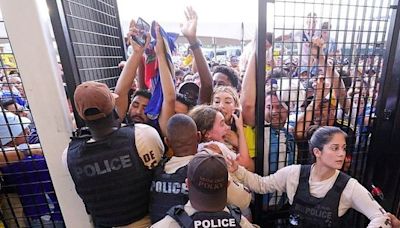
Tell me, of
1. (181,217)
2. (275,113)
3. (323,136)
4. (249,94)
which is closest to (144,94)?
(249,94)

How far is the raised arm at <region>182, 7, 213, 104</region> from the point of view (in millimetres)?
1250

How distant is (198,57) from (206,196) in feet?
2.66

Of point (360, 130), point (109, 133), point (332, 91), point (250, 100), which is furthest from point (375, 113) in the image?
point (109, 133)

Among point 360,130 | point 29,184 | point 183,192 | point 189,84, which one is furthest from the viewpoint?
point 189,84

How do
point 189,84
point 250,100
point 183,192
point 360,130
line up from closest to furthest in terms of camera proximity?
point 183,192 < point 250,100 < point 360,130 < point 189,84

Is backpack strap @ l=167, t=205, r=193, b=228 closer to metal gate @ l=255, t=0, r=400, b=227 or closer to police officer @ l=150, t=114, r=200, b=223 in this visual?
police officer @ l=150, t=114, r=200, b=223

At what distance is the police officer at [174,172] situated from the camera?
0.96m

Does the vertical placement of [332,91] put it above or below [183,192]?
above

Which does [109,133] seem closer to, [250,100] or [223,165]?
[223,165]

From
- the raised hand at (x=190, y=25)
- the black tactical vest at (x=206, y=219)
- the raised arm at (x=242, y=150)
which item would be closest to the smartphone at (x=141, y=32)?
the raised hand at (x=190, y=25)

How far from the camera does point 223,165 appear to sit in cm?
78

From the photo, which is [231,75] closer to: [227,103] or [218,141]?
[227,103]

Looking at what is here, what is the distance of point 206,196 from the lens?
77 cm

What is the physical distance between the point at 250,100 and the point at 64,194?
39.0 inches
